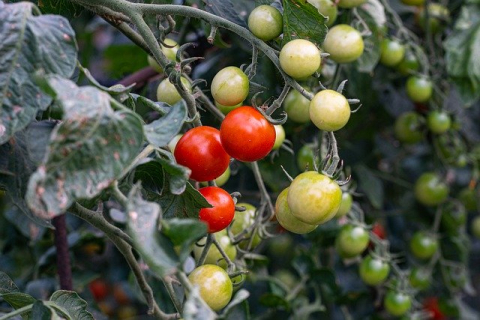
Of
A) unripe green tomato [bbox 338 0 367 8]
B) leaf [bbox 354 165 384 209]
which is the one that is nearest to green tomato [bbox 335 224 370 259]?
leaf [bbox 354 165 384 209]

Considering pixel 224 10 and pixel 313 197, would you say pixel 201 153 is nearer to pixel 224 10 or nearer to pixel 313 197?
pixel 313 197

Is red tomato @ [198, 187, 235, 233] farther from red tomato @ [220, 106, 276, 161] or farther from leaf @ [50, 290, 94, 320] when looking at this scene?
leaf @ [50, 290, 94, 320]

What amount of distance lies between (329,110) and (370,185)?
88cm

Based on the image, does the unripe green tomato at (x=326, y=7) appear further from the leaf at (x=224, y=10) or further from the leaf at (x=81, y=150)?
the leaf at (x=81, y=150)

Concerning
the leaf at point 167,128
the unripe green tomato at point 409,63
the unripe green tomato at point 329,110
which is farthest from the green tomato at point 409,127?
the leaf at point 167,128

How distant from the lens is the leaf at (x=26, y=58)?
62cm

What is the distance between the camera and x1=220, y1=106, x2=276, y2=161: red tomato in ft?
2.37

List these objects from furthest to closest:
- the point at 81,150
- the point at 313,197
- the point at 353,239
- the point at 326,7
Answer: the point at 353,239, the point at 326,7, the point at 313,197, the point at 81,150

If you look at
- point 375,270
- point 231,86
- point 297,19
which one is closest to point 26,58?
point 231,86

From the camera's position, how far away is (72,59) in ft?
2.10

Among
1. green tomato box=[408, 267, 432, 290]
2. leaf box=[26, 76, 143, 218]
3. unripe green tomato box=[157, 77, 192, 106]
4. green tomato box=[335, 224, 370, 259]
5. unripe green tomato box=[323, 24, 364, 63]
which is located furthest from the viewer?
green tomato box=[408, 267, 432, 290]

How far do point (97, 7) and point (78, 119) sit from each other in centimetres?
32

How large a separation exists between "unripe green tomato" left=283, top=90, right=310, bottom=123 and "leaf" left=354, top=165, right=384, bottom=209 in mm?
499

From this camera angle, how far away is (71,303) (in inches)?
31.0
